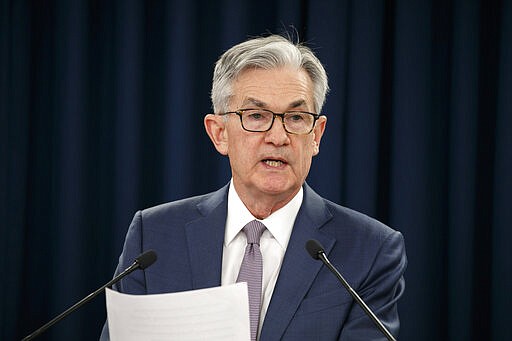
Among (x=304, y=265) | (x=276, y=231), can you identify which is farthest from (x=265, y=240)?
(x=304, y=265)

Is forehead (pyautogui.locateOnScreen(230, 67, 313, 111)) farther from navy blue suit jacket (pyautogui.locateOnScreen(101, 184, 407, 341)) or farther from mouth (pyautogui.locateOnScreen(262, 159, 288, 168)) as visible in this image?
navy blue suit jacket (pyautogui.locateOnScreen(101, 184, 407, 341))

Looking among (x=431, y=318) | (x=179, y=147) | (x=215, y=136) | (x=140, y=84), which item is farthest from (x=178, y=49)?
A: (x=431, y=318)

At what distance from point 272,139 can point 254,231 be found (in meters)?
0.28

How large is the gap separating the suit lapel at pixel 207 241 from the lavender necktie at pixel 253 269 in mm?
70

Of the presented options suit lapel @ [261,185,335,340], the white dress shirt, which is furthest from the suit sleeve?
the white dress shirt

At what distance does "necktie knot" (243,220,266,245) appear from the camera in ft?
6.84

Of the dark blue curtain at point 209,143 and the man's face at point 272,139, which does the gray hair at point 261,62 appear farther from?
the dark blue curtain at point 209,143

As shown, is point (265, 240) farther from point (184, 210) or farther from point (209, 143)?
point (209, 143)

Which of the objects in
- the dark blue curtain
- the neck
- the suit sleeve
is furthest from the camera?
the dark blue curtain

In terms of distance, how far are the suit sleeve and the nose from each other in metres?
0.41

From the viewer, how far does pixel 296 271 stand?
1.99 metres

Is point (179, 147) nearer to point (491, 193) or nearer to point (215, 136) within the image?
point (215, 136)

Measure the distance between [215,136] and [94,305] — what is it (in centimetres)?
124

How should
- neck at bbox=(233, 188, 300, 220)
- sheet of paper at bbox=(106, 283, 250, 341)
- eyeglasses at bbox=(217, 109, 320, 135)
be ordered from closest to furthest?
sheet of paper at bbox=(106, 283, 250, 341), eyeglasses at bbox=(217, 109, 320, 135), neck at bbox=(233, 188, 300, 220)
